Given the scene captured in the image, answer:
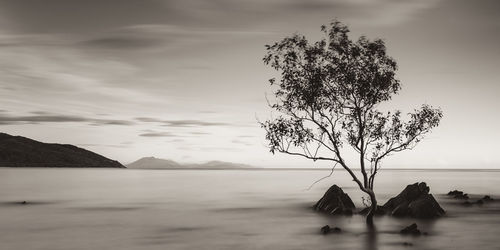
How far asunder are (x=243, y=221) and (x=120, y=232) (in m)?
14.6

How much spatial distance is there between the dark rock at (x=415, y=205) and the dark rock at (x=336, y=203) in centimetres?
433

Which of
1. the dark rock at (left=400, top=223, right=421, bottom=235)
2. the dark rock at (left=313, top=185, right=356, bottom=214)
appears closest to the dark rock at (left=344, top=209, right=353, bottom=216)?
the dark rock at (left=313, top=185, right=356, bottom=214)

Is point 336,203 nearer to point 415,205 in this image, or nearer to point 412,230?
point 415,205

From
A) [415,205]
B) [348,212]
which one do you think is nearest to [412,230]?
[415,205]

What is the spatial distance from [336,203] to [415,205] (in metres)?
8.89

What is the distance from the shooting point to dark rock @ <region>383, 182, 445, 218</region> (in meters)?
46.8

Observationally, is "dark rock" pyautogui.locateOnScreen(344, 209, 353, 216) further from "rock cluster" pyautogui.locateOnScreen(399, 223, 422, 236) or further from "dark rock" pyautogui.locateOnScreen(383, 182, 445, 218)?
"rock cluster" pyautogui.locateOnScreen(399, 223, 422, 236)

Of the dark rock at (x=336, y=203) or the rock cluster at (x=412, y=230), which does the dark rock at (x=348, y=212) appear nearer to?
the dark rock at (x=336, y=203)

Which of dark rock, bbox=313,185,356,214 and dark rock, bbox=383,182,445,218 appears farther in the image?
dark rock, bbox=313,185,356,214

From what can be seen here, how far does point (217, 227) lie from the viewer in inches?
1769

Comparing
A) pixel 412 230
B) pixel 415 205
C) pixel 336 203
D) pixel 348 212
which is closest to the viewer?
pixel 412 230

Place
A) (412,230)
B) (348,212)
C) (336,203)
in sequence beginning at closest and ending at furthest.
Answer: (412,230)
(348,212)
(336,203)

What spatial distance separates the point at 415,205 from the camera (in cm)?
4747

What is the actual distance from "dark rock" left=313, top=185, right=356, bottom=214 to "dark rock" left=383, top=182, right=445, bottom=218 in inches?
170
